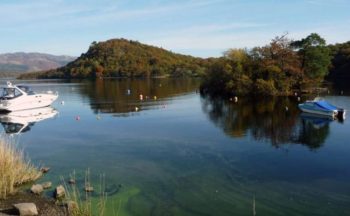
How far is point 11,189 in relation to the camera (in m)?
15.7

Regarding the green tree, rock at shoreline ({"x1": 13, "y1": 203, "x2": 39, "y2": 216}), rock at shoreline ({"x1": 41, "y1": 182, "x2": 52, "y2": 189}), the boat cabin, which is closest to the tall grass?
rock at shoreline ({"x1": 41, "y1": 182, "x2": 52, "y2": 189})

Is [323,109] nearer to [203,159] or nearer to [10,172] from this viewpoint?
[203,159]

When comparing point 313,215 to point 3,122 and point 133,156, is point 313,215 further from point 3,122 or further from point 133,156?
point 3,122

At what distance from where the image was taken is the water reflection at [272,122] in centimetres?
2906

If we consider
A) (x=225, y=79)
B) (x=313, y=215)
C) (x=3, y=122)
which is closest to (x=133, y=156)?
(x=313, y=215)

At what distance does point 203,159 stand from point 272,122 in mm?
15900

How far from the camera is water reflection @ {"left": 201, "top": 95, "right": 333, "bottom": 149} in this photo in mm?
29062

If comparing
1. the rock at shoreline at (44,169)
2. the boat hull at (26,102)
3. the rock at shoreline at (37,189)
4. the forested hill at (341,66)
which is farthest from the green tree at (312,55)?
the rock at shoreline at (37,189)

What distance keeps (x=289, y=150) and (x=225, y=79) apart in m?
44.9

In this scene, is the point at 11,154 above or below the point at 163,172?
above

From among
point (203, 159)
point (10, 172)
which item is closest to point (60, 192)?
point (10, 172)

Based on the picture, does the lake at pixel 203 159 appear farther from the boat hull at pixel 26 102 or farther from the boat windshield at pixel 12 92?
the boat windshield at pixel 12 92

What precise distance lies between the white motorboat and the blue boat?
97.3 ft

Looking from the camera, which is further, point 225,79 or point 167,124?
point 225,79
